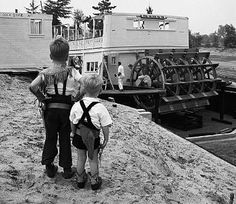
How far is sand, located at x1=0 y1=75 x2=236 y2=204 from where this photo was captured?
15.2ft

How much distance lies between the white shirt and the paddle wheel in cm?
1209

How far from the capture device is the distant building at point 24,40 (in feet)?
49.9

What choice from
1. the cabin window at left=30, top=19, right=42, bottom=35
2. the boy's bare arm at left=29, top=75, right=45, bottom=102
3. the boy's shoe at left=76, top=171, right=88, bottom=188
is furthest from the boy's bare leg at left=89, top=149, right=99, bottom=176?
the cabin window at left=30, top=19, right=42, bottom=35

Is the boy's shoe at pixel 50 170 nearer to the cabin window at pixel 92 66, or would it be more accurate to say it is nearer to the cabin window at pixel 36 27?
the cabin window at pixel 36 27

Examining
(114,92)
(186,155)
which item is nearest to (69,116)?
(186,155)

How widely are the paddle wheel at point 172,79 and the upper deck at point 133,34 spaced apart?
827mm

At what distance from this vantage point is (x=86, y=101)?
453cm

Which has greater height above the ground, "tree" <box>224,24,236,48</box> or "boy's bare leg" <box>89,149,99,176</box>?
"tree" <box>224,24,236,48</box>

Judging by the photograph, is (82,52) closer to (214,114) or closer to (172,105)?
(172,105)

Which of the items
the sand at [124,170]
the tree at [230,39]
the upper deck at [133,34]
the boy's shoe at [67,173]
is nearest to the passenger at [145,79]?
the upper deck at [133,34]

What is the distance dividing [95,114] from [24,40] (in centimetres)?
1183

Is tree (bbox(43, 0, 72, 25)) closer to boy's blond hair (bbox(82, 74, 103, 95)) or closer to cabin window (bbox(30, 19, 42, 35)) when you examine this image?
cabin window (bbox(30, 19, 42, 35))

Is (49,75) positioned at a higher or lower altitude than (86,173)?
higher

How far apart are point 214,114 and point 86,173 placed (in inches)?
624
